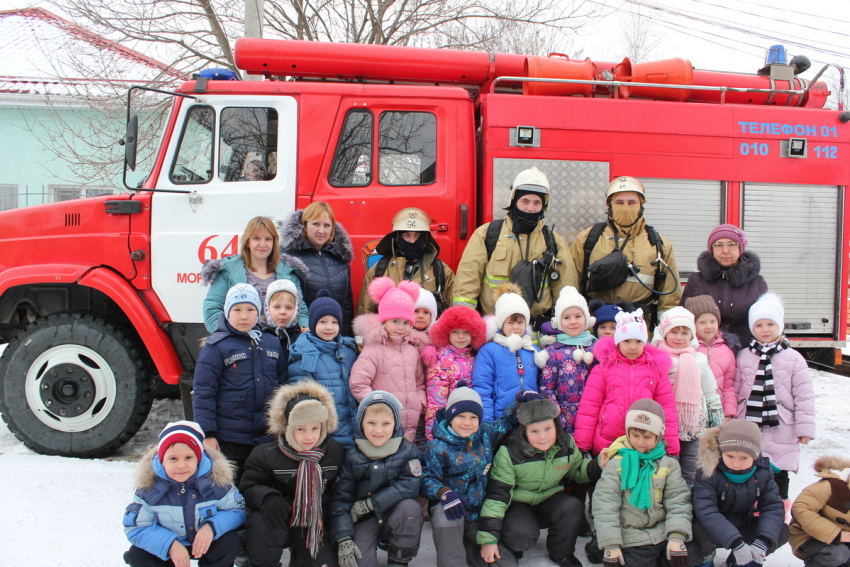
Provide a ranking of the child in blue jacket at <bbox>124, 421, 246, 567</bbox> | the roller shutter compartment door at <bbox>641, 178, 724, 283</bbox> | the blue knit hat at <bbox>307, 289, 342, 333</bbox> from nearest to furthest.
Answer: the child in blue jacket at <bbox>124, 421, 246, 567</bbox> < the blue knit hat at <bbox>307, 289, 342, 333</bbox> < the roller shutter compartment door at <bbox>641, 178, 724, 283</bbox>

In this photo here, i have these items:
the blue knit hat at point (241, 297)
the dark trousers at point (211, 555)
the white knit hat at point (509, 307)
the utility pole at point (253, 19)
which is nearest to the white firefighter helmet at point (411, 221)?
the white knit hat at point (509, 307)

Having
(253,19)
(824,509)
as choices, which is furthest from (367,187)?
(253,19)

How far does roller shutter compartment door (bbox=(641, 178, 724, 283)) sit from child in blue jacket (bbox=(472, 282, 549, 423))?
169 cm

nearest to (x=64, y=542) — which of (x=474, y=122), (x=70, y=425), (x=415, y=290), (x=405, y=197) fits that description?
(x=70, y=425)

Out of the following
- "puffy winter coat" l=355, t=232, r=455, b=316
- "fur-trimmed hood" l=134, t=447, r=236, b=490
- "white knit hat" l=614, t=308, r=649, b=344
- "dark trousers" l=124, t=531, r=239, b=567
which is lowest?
"dark trousers" l=124, t=531, r=239, b=567

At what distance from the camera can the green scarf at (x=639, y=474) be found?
3.04 metres

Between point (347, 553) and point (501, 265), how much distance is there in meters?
2.15

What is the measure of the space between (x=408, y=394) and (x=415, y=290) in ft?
2.28

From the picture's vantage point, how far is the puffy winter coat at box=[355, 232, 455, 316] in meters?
4.28

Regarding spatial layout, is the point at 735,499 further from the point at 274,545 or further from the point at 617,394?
the point at 274,545

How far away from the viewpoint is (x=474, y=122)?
4.71 metres

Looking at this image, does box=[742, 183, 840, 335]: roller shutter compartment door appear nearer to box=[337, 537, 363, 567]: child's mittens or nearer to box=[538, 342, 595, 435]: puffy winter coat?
box=[538, 342, 595, 435]: puffy winter coat

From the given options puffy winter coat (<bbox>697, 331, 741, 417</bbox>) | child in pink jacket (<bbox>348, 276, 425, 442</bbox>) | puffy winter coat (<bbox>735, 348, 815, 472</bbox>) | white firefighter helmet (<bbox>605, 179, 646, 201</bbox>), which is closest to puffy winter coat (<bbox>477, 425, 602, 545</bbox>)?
child in pink jacket (<bbox>348, 276, 425, 442</bbox>)

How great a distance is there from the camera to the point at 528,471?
3.28 metres
